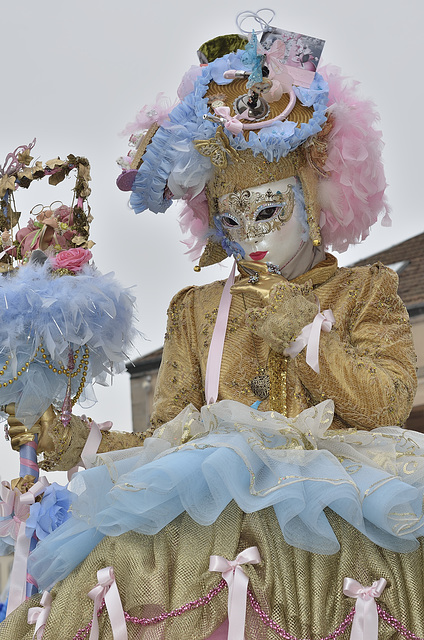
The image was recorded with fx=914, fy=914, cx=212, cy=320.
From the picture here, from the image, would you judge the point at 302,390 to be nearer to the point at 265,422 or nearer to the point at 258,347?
the point at 258,347

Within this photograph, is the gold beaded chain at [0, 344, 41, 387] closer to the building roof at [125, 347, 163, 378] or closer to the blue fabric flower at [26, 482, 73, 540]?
the blue fabric flower at [26, 482, 73, 540]

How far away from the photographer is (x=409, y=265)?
4.79 m

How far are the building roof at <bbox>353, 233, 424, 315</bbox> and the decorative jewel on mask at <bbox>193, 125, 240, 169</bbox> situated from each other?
2.49m

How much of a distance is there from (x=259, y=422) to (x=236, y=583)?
0.33 metres

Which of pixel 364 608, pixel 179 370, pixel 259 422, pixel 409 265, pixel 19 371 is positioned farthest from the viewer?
pixel 409 265

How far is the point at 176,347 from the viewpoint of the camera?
2238 millimetres

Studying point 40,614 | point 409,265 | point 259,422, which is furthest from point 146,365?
point 40,614

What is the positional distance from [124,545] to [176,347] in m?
0.76

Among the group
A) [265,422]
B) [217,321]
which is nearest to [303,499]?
[265,422]

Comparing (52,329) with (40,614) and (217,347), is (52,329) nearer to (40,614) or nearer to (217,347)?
(217,347)

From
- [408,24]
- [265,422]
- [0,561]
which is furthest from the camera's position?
[0,561]

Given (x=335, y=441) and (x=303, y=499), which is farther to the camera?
(x=335, y=441)

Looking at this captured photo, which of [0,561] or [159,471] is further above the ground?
[159,471]

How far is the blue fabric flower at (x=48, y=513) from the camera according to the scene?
1932mm
